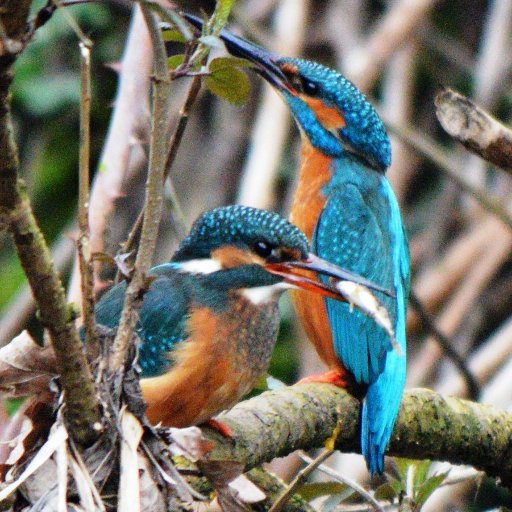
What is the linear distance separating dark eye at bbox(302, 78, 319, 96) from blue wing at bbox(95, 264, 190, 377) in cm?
112

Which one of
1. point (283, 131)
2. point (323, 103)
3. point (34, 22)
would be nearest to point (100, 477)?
point (34, 22)

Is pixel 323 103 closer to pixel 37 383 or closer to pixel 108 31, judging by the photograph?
pixel 37 383

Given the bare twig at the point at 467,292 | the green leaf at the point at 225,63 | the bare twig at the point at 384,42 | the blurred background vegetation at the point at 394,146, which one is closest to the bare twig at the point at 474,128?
the green leaf at the point at 225,63

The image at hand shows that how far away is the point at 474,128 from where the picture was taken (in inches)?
82.3

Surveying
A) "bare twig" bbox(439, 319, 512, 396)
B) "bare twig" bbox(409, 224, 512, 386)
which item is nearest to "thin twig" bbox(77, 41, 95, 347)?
"bare twig" bbox(439, 319, 512, 396)

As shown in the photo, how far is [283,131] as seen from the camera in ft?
16.3

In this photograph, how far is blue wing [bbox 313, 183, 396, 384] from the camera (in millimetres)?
3121

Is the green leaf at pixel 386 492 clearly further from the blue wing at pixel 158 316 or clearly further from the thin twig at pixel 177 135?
the thin twig at pixel 177 135

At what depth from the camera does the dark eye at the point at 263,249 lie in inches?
93.4

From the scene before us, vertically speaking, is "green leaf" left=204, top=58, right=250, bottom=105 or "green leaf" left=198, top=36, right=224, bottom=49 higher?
"green leaf" left=198, top=36, right=224, bottom=49

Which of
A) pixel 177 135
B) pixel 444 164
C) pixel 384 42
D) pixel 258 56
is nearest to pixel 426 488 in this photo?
pixel 177 135

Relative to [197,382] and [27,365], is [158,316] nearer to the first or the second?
[197,382]

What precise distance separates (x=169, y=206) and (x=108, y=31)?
258 centimetres

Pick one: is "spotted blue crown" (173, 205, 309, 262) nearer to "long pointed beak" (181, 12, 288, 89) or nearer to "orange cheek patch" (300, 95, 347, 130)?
"long pointed beak" (181, 12, 288, 89)
